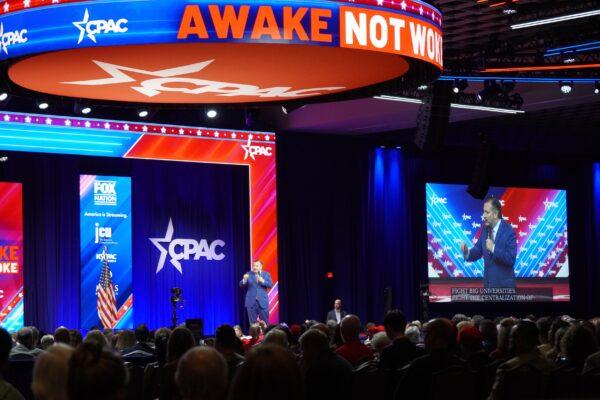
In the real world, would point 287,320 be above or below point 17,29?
below

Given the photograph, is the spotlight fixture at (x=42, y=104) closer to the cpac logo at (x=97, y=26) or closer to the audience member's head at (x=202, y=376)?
the cpac logo at (x=97, y=26)

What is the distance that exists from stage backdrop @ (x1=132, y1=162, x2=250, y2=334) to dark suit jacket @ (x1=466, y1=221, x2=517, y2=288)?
5072 millimetres

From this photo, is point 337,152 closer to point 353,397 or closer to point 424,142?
point 424,142

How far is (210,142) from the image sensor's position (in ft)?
53.8

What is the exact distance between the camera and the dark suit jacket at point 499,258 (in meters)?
19.5

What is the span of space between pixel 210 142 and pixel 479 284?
622cm

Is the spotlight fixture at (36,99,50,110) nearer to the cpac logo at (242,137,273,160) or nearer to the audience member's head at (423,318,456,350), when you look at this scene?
the cpac logo at (242,137,273,160)

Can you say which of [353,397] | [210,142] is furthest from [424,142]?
[353,397]

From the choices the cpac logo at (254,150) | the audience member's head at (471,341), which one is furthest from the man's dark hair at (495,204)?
the audience member's head at (471,341)

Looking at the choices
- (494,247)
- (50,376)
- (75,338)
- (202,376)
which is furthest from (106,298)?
(202,376)

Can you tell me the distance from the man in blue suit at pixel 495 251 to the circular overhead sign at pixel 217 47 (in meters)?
11.2

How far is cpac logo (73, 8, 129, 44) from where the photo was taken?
6332 mm

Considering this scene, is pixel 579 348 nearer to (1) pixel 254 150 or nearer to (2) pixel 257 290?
(2) pixel 257 290

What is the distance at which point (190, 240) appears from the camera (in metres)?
16.3
